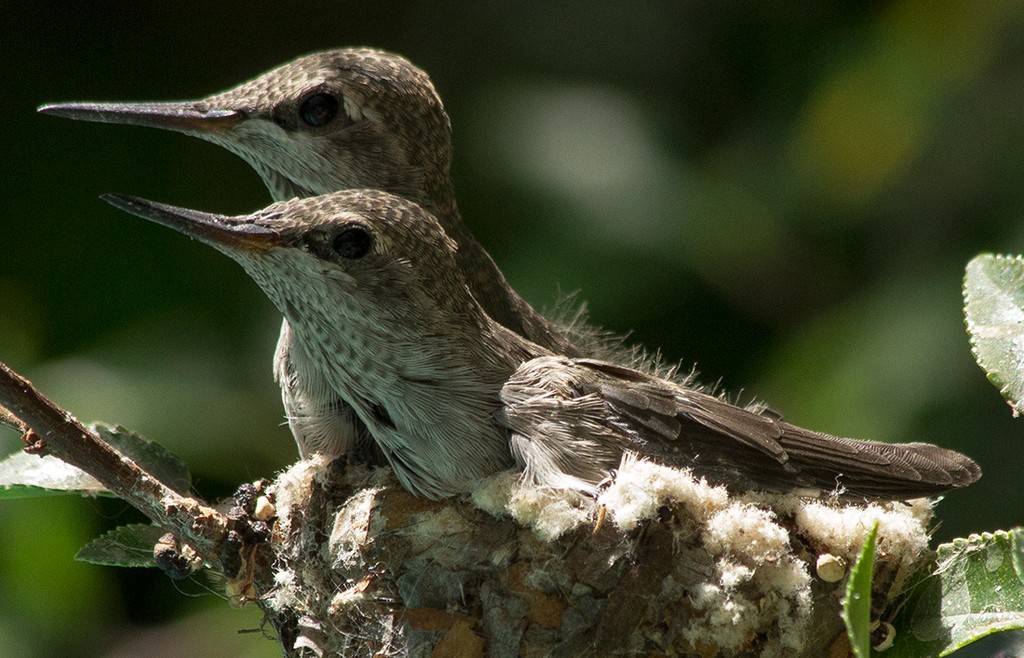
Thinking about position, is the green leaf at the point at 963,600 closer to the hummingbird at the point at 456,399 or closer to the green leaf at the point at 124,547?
the hummingbird at the point at 456,399

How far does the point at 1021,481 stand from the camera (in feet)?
10.5

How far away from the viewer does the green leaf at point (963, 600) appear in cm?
162

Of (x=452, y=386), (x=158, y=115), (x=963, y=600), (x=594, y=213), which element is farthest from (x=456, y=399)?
(x=594, y=213)

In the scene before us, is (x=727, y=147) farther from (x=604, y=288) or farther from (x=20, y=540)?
(x=20, y=540)

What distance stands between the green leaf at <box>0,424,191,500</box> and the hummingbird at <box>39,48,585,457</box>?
1.23ft

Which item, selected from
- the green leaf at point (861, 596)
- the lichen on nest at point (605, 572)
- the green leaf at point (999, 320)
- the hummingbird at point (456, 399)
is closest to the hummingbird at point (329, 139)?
the hummingbird at point (456, 399)

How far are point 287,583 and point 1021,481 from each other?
2.15m

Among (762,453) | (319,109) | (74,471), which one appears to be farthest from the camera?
(319,109)

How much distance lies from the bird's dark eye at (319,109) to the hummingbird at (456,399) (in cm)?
31

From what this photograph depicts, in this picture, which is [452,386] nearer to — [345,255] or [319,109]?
[345,255]

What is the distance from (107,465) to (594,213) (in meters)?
2.51

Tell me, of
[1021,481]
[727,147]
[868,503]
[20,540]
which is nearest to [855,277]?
[727,147]

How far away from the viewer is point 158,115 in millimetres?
2184

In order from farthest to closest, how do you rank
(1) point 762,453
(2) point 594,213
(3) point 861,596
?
(2) point 594,213 < (1) point 762,453 < (3) point 861,596
